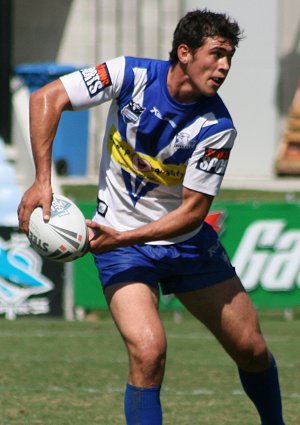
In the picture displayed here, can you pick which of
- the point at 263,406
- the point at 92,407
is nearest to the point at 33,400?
the point at 92,407

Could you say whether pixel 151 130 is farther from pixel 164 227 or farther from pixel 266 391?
pixel 266 391

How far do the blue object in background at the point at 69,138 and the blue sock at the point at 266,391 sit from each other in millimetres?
12161

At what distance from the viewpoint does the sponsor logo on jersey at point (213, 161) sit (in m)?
6.40

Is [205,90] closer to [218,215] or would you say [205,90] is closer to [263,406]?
[263,406]

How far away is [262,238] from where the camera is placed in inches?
509

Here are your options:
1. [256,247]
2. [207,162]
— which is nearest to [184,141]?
[207,162]

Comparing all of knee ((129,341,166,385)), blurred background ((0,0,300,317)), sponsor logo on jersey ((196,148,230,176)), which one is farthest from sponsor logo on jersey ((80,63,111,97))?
blurred background ((0,0,300,317))

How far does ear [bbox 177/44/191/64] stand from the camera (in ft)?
20.9

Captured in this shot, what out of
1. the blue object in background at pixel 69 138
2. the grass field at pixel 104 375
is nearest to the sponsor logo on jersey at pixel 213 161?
the grass field at pixel 104 375

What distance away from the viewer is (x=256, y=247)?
508 inches

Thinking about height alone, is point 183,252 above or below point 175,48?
below

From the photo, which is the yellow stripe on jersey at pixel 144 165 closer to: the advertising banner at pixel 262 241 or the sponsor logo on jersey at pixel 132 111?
the sponsor logo on jersey at pixel 132 111

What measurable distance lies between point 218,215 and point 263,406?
597 cm

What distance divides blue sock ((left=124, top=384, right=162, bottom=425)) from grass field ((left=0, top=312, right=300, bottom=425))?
153 cm
